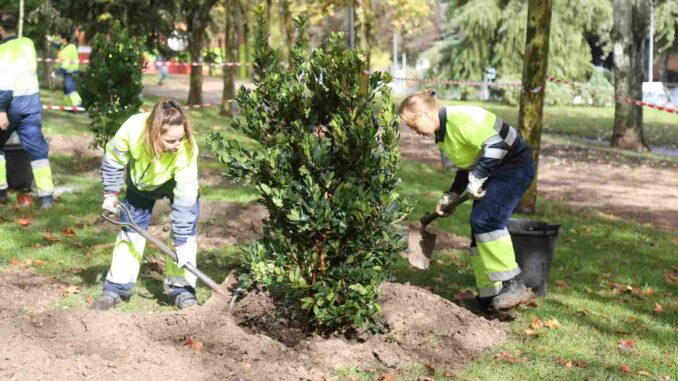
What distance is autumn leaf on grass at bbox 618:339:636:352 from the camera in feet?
17.7

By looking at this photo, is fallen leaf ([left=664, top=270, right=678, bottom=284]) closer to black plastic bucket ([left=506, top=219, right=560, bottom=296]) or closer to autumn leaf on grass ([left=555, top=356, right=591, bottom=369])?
black plastic bucket ([left=506, top=219, right=560, bottom=296])

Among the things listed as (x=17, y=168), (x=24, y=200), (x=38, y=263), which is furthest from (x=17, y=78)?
(x=38, y=263)

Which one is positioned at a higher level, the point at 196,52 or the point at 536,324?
the point at 196,52

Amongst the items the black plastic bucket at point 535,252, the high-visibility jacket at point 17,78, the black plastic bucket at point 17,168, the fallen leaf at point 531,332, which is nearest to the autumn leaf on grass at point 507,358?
the fallen leaf at point 531,332

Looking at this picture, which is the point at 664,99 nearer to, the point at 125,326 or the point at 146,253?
the point at 146,253

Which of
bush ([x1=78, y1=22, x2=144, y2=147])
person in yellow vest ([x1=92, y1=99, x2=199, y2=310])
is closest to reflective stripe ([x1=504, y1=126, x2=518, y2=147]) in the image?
person in yellow vest ([x1=92, y1=99, x2=199, y2=310])

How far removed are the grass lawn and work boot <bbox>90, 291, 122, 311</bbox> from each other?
0.33 feet

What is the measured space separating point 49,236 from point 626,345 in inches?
205

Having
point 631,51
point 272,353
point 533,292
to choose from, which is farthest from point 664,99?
point 272,353

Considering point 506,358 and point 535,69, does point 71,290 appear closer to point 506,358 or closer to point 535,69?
point 506,358

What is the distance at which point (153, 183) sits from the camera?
230 inches

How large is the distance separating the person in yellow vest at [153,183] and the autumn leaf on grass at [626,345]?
2.86 meters

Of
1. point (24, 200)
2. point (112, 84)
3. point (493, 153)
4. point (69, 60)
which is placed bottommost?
point (24, 200)

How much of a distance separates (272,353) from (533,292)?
98.9 inches
